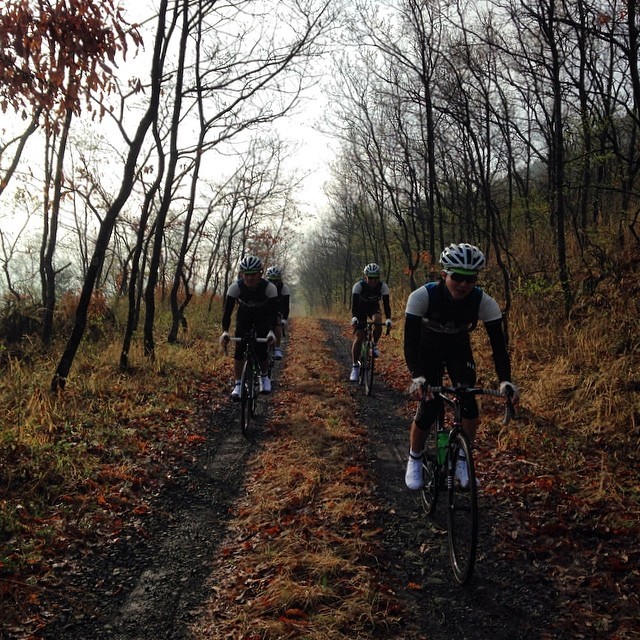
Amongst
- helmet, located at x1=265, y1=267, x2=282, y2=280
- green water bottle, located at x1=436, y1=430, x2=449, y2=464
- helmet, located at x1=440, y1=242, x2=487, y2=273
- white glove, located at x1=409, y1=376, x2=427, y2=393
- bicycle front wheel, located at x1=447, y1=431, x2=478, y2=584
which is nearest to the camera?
Result: bicycle front wheel, located at x1=447, y1=431, x2=478, y2=584

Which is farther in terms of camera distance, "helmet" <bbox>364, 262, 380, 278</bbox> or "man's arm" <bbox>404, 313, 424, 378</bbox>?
"helmet" <bbox>364, 262, 380, 278</bbox>

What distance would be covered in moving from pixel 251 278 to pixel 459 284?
421 cm

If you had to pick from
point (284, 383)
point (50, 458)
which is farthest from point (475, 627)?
point (284, 383)

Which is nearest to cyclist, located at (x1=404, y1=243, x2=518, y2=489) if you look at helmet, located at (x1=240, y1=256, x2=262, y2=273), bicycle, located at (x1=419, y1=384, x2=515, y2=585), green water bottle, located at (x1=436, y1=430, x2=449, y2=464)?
bicycle, located at (x1=419, y1=384, x2=515, y2=585)

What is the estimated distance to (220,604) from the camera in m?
3.44

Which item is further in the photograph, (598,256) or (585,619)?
(598,256)

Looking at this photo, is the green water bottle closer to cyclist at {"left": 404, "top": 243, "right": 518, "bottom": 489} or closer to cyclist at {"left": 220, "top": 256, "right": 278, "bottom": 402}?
cyclist at {"left": 404, "top": 243, "right": 518, "bottom": 489}

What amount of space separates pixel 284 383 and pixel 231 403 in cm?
165

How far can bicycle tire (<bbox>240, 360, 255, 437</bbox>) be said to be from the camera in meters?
7.18

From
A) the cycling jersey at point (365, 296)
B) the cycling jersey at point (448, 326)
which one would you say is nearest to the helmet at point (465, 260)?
the cycling jersey at point (448, 326)

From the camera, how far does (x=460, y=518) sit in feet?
13.2

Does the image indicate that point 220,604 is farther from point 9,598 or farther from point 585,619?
point 585,619

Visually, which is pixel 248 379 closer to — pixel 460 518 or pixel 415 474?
pixel 415 474

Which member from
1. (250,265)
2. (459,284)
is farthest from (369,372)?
(459,284)
